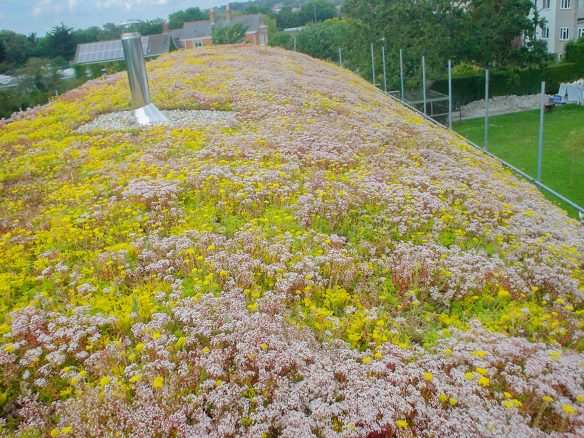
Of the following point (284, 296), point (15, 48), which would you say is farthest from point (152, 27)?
point (284, 296)

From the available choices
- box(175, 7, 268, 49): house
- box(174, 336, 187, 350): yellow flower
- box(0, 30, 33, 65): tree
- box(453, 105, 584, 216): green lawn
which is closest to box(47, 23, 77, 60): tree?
box(0, 30, 33, 65): tree

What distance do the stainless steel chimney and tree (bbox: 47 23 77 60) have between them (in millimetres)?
60687

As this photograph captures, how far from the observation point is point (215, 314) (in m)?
4.76

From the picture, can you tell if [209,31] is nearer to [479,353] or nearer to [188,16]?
[188,16]

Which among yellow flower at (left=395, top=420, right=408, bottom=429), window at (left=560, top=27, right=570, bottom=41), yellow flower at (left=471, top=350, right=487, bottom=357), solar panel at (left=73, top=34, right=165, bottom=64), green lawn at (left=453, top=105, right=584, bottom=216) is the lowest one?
green lawn at (left=453, top=105, right=584, bottom=216)

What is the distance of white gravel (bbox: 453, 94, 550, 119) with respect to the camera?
3200 centimetres

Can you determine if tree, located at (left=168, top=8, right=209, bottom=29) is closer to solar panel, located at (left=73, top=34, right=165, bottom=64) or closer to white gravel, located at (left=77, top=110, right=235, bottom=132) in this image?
solar panel, located at (left=73, top=34, right=165, bottom=64)

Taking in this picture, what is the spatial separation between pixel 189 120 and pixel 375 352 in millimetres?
9691

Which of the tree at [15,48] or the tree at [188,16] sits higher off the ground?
the tree at [188,16]

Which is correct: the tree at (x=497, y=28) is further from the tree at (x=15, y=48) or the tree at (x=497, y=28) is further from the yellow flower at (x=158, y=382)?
the tree at (x=15, y=48)

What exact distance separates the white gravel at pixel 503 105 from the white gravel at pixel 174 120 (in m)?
23.0

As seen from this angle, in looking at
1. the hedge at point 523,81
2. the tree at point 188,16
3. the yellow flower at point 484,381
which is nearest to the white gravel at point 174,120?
the yellow flower at point 484,381

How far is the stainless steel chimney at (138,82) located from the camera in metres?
12.3

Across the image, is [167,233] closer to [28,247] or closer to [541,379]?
[28,247]
